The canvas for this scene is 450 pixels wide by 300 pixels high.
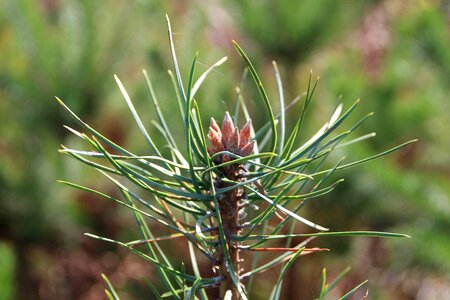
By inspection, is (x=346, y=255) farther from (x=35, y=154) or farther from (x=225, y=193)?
(x=225, y=193)

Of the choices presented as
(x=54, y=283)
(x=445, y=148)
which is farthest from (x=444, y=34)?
(x=54, y=283)

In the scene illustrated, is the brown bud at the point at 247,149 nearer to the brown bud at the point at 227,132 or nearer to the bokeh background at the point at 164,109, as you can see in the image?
the brown bud at the point at 227,132

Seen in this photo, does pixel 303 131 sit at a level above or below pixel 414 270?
above

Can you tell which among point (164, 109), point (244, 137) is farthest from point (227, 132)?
point (164, 109)

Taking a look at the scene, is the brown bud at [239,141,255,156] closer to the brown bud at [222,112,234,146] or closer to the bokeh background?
the brown bud at [222,112,234,146]

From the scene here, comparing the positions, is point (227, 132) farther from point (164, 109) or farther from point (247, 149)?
point (164, 109)

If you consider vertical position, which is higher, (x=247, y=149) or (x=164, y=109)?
(x=247, y=149)

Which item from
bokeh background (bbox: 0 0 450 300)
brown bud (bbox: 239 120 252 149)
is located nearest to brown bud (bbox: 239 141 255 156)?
brown bud (bbox: 239 120 252 149)

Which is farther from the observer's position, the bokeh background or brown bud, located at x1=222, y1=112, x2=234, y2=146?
the bokeh background

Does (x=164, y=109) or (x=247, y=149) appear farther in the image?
(x=164, y=109)
